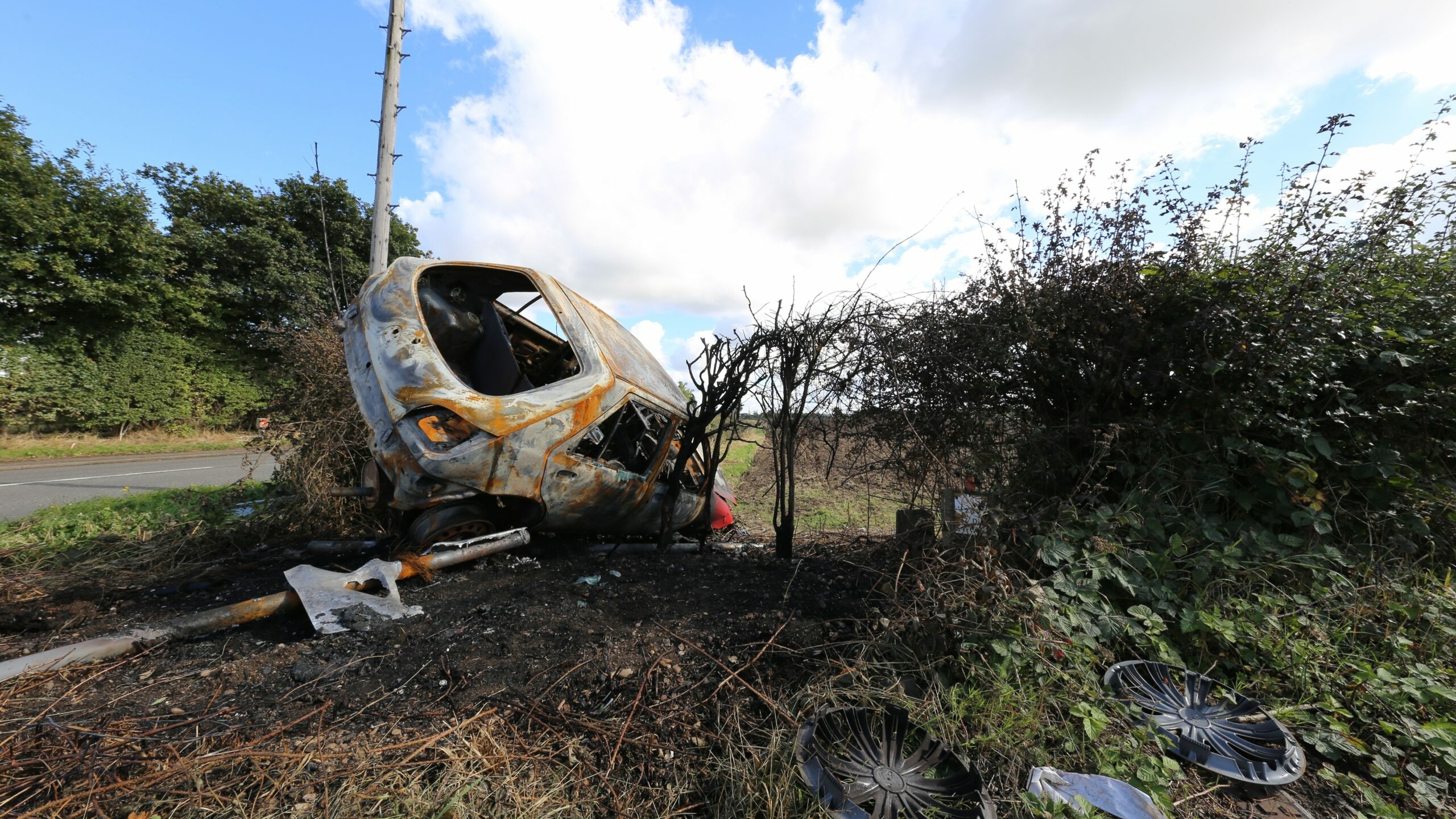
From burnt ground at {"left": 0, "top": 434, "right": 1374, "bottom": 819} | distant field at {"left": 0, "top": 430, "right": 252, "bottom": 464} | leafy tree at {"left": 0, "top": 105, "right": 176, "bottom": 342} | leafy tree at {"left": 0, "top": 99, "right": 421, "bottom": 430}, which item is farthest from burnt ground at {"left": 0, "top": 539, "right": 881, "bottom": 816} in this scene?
leafy tree at {"left": 0, "top": 105, "right": 176, "bottom": 342}

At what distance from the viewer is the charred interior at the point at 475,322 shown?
4137mm

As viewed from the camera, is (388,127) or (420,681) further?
(388,127)

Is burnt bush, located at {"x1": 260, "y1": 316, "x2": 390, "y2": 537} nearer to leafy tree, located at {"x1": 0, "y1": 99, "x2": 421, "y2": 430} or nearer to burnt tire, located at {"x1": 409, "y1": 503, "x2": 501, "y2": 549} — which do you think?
burnt tire, located at {"x1": 409, "y1": 503, "x2": 501, "y2": 549}

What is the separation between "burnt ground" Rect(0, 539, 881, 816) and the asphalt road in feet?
12.7

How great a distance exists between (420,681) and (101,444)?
17.5 meters

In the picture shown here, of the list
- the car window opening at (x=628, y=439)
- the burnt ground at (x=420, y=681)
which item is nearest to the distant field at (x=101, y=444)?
the burnt ground at (x=420, y=681)

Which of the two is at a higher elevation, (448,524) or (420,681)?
(448,524)

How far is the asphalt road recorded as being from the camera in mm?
6977

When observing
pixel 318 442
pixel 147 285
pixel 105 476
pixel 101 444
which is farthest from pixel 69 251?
pixel 318 442

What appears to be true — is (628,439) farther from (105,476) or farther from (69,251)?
(69,251)

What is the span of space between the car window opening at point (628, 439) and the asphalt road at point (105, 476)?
4.26m

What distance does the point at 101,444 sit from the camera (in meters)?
13.2

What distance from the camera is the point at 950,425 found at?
3879mm

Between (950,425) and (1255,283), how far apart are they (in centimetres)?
186
